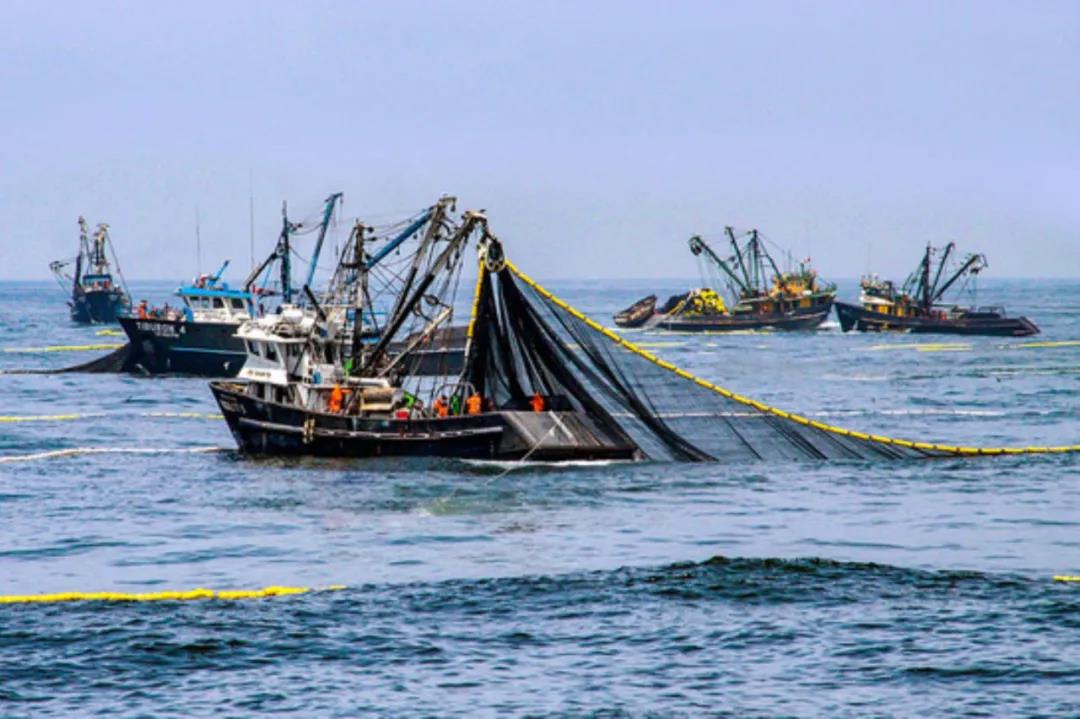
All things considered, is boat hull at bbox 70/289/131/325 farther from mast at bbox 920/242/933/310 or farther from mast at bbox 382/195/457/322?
mast at bbox 382/195/457/322

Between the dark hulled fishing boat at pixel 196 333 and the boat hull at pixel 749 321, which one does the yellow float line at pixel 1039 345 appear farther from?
the dark hulled fishing boat at pixel 196 333

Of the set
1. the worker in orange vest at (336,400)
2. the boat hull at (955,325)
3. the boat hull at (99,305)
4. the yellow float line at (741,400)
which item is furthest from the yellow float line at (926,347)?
the worker in orange vest at (336,400)

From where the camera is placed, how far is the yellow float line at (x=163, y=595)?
32094 millimetres

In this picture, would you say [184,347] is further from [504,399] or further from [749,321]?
[749,321]

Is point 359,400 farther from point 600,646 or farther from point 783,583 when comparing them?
point 600,646

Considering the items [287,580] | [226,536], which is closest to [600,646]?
[287,580]

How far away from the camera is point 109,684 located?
2631 centimetres

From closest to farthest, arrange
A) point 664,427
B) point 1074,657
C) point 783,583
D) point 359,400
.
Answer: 1. point 1074,657
2. point 783,583
3. point 664,427
4. point 359,400

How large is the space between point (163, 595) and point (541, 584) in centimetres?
728

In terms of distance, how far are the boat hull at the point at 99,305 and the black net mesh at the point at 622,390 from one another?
416ft

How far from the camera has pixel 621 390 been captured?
4769 cm

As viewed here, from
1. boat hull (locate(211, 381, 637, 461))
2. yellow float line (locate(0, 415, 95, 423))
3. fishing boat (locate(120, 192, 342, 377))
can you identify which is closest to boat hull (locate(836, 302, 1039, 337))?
fishing boat (locate(120, 192, 342, 377))

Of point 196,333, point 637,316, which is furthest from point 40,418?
point 637,316

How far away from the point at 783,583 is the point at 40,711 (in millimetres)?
14795
